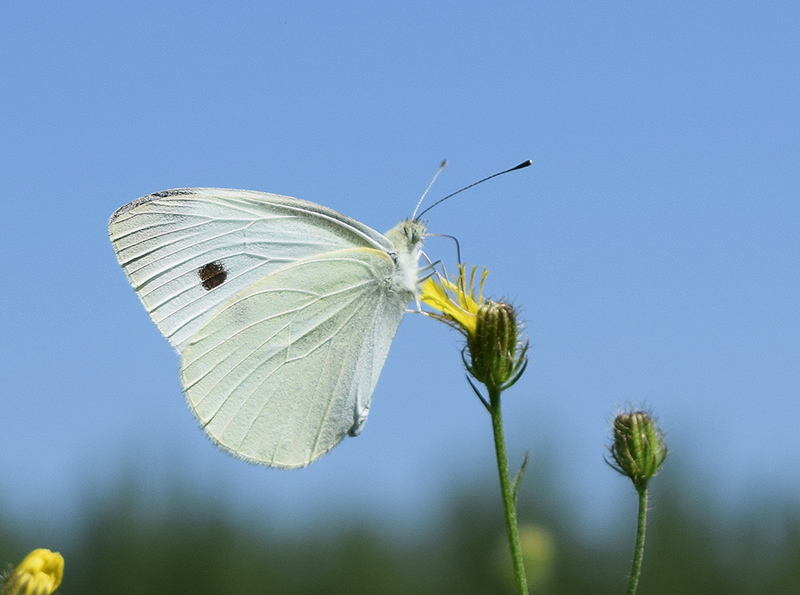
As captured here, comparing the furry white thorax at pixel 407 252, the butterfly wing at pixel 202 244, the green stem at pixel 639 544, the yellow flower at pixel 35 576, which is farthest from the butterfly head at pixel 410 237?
the yellow flower at pixel 35 576

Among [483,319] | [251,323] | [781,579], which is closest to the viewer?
[483,319]

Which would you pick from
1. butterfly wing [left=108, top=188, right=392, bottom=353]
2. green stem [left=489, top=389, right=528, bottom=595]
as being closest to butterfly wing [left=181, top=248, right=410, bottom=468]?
butterfly wing [left=108, top=188, right=392, bottom=353]

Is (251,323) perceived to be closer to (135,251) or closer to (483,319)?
(135,251)

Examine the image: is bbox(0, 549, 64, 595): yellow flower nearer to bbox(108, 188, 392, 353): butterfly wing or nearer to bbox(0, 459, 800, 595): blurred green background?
bbox(108, 188, 392, 353): butterfly wing

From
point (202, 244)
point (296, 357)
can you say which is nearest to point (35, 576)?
point (296, 357)

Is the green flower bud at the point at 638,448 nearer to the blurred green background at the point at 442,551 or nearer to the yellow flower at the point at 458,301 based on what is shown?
the yellow flower at the point at 458,301

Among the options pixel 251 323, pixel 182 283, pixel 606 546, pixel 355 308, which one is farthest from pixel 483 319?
pixel 606 546

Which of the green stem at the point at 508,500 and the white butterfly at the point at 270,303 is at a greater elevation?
the white butterfly at the point at 270,303

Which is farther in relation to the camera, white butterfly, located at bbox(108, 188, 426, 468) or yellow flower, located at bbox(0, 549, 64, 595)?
white butterfly, located at bbox(108, 188, 426, 468)
